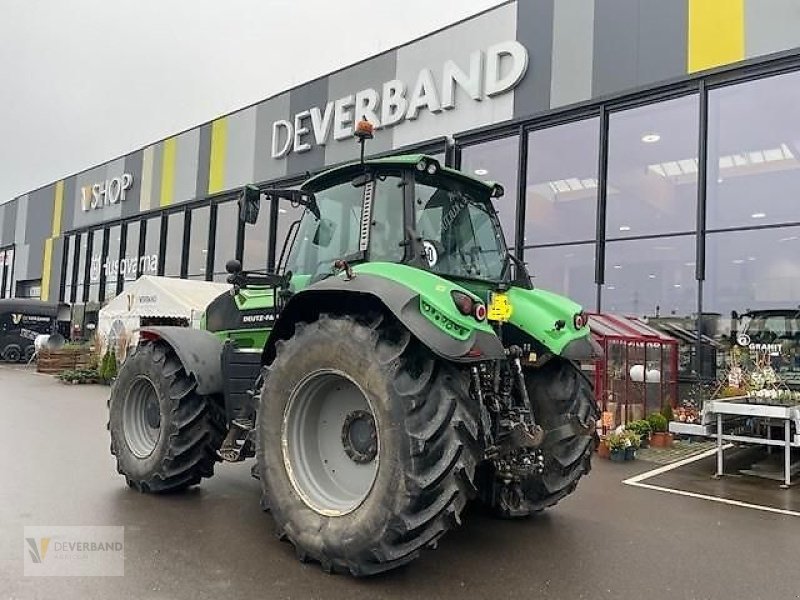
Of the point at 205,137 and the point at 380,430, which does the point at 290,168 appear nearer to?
the point at 205,137

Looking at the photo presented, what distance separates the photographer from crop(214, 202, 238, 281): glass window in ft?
65.3

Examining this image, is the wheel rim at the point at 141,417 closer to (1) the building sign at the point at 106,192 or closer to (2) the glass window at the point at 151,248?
(2) the glass window at the point at 151,248

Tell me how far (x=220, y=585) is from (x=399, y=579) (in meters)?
0.97

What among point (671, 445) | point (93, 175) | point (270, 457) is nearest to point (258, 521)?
point (270, 457)

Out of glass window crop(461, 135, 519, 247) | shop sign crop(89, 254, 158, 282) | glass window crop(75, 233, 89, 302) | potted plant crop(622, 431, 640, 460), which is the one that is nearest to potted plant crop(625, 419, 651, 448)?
potted plant crop(622, 431, 640, 460)

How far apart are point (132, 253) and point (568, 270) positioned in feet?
58.3

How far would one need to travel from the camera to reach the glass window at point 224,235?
19906mm

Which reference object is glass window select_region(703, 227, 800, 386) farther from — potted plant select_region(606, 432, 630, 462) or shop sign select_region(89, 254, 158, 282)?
shop sign select_region(89, 254, 158, 282)

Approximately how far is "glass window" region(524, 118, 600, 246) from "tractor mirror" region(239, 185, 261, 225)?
8362 mm

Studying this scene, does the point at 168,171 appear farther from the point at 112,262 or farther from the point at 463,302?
the point at 463,302

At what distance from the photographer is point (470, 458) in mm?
3574

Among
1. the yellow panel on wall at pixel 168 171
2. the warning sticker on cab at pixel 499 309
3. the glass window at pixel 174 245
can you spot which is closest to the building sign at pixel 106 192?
the yellow panel on wall at pixel 168 171

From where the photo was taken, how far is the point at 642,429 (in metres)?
8.73

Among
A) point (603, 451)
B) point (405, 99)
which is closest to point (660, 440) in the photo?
point (603, 451)
